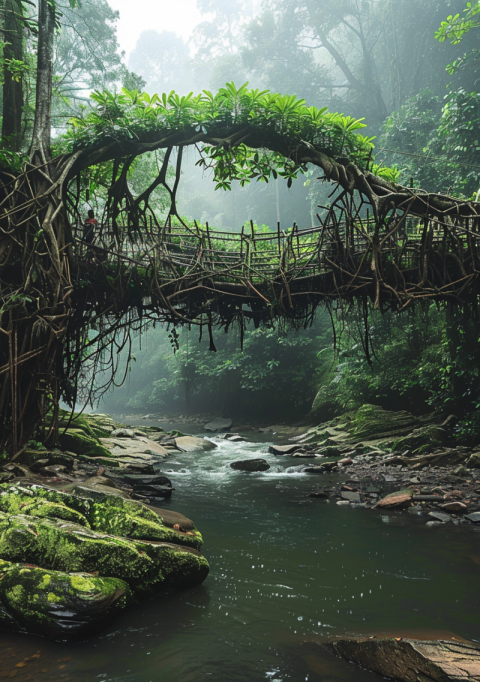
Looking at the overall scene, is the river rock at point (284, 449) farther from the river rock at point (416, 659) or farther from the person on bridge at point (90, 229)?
the river rock at point (416, 659)

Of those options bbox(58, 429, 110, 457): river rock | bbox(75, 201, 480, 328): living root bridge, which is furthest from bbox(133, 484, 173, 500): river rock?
bbox(75, 201, 480, 328): living root bridge

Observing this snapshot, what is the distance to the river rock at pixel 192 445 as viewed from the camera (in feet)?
44.8

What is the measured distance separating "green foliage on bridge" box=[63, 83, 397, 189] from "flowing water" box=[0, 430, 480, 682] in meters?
4.78

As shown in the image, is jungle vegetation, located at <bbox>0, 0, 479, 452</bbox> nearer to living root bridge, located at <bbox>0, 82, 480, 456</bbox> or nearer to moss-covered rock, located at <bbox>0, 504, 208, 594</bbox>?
living root bridge, located at <bbox>0, 82, 480, 456</bbox>

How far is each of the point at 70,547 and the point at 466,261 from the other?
5.88 meters

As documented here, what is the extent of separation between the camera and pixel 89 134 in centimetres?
608

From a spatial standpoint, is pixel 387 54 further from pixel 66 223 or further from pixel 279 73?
pixel 66 223

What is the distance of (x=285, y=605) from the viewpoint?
141 inches

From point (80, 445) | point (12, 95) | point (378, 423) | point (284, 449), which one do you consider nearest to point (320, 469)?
point (284, 449)

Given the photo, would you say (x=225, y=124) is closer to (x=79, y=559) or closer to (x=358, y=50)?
(x=79, y=559)

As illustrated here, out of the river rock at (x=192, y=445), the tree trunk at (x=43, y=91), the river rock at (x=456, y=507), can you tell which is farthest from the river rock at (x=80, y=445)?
the river rock at (x=456, y=507)

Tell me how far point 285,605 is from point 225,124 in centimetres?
577

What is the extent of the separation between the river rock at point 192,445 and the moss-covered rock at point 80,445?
14.1 feet

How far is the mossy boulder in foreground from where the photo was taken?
2953mm
